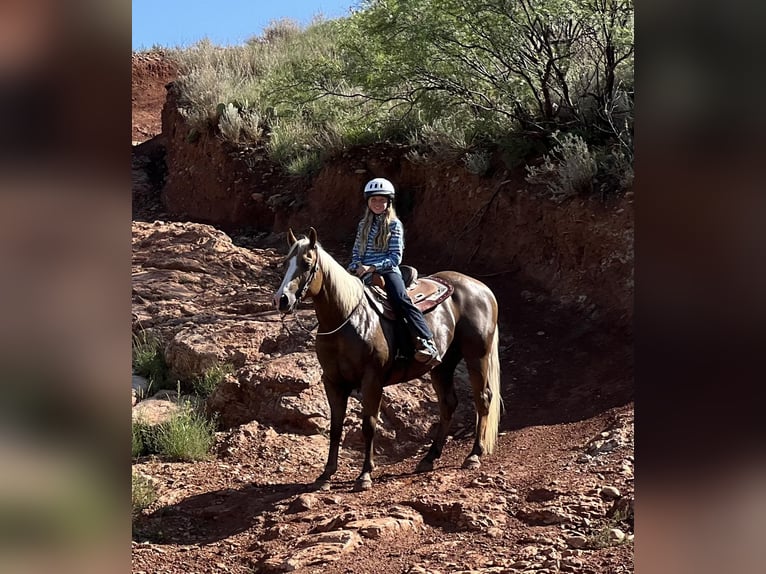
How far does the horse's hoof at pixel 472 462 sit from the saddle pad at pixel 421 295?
147cm

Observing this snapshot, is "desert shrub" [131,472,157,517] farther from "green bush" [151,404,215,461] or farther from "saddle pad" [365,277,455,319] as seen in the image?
"saddle pad" [365,277,455,319]

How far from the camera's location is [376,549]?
17.8 feet

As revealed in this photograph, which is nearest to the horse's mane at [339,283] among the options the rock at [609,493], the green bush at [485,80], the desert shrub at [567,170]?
the rock at [609,493]

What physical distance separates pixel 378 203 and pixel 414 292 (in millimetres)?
950

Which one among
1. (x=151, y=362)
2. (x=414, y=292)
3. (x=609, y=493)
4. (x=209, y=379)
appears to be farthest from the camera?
(x=151, y=362)

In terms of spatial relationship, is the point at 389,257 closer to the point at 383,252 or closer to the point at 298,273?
the point at 383,252

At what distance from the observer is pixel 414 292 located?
23.4ft

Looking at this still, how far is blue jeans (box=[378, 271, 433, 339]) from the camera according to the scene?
6.84 meters

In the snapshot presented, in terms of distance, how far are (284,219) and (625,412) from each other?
905 centimetres

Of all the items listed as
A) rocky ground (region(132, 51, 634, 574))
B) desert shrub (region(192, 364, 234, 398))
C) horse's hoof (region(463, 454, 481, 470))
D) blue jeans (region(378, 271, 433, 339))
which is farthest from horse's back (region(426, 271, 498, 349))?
desert shrub (region(192, 364, 234, 398))

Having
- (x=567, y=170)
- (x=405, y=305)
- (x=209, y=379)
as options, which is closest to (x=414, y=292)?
(x=405, y=305)

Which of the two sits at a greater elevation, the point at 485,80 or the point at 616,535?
the point at 485,80

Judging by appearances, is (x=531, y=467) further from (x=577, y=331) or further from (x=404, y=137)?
(x=404, y=137)
